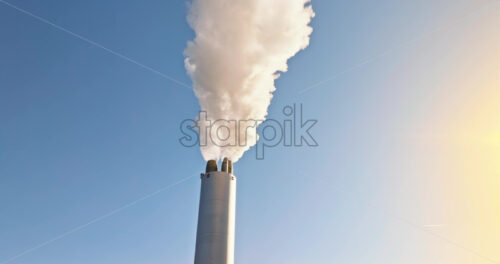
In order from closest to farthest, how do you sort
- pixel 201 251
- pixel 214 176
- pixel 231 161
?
pixel 201 251 < pixel 214 176 < pixel 231 161

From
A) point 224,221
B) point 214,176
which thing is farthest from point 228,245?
point 214,176

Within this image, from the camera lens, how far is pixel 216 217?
22.6m

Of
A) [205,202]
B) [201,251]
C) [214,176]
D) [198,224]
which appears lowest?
[201,251]

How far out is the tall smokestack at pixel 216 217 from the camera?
21.7 metres

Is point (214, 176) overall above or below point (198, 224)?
above

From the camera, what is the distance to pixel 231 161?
83.9ft

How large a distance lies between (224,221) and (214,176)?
3.21 metres

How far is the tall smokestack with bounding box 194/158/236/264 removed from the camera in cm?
2172

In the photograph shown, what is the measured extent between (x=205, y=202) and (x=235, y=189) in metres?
2.44

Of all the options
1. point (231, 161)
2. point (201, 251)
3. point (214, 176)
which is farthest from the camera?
point (231, 161)

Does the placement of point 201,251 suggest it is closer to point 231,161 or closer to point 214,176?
point 214,176

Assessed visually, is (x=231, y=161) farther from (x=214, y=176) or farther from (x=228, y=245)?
(x=228, y=245)

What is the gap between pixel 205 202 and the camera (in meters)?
23.2

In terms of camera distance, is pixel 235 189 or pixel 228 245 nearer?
pixel 228 245
